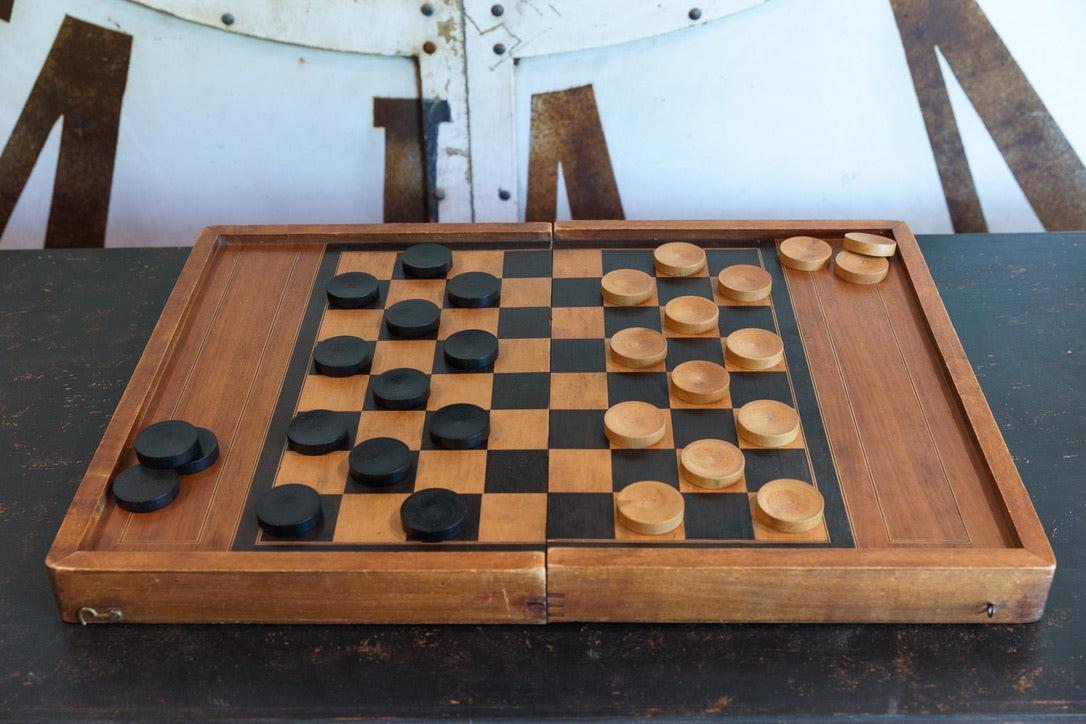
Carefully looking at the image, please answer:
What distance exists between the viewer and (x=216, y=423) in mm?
1486

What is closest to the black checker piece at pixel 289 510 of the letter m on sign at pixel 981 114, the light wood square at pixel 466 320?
the light wood square at pixel 466 320

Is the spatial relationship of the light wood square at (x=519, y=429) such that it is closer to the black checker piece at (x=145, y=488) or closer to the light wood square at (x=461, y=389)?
the light wood square at (x=461, y=389)

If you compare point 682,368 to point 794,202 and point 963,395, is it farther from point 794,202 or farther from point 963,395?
point 794,202

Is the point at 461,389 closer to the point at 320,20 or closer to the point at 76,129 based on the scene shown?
the point at 320,20

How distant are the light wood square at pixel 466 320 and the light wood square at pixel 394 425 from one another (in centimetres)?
22

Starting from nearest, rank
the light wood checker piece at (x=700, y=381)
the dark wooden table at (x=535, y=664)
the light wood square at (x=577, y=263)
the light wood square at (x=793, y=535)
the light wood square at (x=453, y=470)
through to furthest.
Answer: the dark wooden table at (x=535, y=664) → the light wood square at (x=793, y=535) → the light wood square at (x=453, y=470) → the light wood checker piece at (x=700, y=381) → the light wood square at (x=577, y=263)

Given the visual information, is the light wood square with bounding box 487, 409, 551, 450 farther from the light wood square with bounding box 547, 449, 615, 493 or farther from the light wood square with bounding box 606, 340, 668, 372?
the light wood square with bounding box 606, 340, 668, 372

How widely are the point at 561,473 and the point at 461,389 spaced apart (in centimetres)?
26

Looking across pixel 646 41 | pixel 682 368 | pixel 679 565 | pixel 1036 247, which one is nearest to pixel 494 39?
pixel 646 41

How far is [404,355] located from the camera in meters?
1.63

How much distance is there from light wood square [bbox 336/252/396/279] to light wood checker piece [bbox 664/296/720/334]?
1.86ft

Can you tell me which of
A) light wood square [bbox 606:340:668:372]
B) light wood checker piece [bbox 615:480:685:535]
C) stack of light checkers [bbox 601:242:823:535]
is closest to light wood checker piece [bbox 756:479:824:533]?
stack of light checkers [bbox 601:242:823:535]

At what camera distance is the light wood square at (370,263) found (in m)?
1.86

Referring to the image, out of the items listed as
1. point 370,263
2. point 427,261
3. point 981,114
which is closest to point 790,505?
point 427,261
